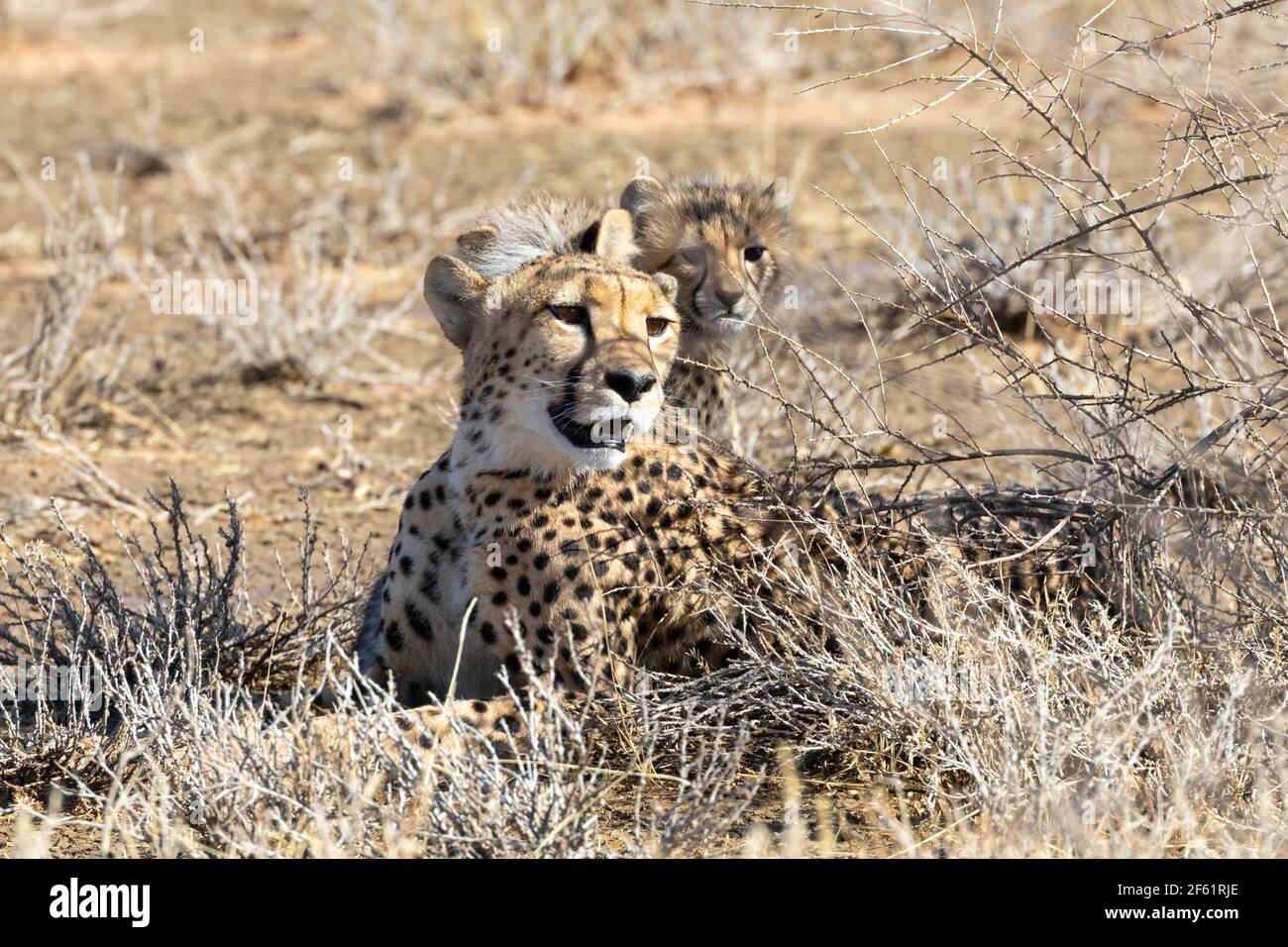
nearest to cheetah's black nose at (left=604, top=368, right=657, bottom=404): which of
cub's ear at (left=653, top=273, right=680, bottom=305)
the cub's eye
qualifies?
the cub's eye

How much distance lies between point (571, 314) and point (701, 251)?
4.92 ft

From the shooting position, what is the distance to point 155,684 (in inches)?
150

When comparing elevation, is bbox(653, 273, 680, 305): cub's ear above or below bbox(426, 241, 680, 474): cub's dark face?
above

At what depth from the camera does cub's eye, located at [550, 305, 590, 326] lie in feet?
13.6

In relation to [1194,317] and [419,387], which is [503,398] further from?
[419,387]

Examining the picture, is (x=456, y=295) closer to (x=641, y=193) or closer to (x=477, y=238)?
(x=477, y=238)

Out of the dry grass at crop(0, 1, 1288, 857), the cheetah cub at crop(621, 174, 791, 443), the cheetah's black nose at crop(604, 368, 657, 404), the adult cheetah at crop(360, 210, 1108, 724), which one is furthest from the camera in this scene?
the cheetah cub at crop(621, 174, 791, 443)

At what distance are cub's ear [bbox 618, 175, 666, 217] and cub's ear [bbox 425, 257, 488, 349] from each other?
120 centimetres

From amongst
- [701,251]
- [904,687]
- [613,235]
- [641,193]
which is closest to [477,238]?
[613,235]

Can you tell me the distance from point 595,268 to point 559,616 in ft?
2.78

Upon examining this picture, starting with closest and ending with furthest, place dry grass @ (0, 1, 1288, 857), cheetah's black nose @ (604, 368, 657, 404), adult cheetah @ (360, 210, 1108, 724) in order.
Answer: dry grass @ (0, 1, 1288, 857)
cheetah's black nose @ (604, 368, 657, 404)
adult cheetah @ (360, 210, 1108, 724)

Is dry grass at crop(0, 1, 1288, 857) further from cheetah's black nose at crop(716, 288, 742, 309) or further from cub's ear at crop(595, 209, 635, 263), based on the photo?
cheetah's black nose at crop(716, 288, 742, 309)
